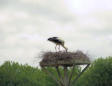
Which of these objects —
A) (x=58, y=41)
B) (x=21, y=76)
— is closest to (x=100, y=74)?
(x=21, y=76)

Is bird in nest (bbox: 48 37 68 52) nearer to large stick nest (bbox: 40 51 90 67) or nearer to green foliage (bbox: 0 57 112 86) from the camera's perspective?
large stick nest (bbox: 40 51 90 67)

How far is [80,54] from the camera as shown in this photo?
16625 mm

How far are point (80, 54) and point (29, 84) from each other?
1051 cm

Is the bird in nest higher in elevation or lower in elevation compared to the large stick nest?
higher

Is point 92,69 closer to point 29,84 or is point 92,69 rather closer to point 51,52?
point 29,84

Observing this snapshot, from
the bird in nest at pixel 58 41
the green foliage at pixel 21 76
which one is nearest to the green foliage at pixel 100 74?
the green foliage at pixel 21 76

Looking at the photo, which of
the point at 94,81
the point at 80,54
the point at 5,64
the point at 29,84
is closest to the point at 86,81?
the point at 94,81

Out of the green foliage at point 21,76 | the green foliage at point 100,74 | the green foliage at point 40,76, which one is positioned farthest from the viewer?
the green foliage at point 21,76

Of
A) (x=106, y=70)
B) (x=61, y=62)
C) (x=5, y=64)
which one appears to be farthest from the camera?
(x=5, y=64)

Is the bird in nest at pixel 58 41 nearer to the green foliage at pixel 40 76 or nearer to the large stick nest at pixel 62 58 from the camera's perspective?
the large stick nest at pixel 62 58

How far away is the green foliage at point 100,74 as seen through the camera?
25016 mm

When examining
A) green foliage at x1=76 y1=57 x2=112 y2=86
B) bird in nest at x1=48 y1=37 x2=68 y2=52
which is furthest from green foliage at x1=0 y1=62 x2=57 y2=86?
bird in nest at x1=48 y1=37 x2=68 y2=52

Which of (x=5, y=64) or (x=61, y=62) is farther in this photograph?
(x=5, y=64)

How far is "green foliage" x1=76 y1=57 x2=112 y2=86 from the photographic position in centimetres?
2502
